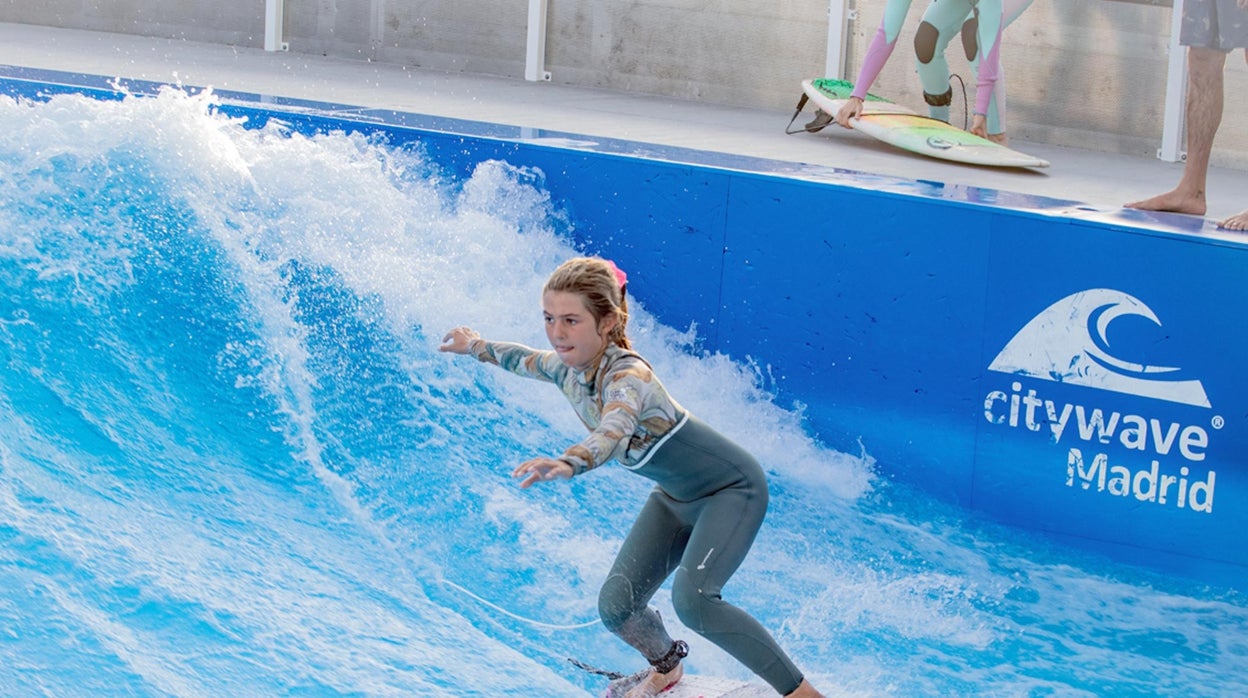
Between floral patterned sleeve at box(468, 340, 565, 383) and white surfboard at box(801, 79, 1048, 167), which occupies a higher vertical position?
white surfboard at box(801, 79, 1048, 167)

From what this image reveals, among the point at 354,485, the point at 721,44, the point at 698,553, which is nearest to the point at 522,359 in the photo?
the point at 698,553

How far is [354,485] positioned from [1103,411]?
2844 millimetres

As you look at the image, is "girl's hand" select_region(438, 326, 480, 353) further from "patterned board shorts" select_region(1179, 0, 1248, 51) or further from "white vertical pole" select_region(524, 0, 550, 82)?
"white vertical pole" select_region(524, 0, 550, 82)

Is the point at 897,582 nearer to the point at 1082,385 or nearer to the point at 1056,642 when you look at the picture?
the point at 1056,642

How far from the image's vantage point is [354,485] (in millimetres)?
5559

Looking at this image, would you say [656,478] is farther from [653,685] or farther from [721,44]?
[721,44]

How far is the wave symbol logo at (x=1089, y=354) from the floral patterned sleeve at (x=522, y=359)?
2.43m

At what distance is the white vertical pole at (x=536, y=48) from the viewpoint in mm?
10609

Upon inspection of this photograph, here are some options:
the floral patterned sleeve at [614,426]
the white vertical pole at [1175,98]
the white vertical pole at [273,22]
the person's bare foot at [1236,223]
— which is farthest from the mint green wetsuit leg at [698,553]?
the white vertical pole at [273,22]

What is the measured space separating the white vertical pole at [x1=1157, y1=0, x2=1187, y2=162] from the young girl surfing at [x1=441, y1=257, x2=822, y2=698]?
545 cm

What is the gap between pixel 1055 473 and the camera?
5.68 meters

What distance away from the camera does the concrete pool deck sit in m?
7.25

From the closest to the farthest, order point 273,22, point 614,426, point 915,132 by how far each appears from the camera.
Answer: point 614,426, point 915,132, point 273,22

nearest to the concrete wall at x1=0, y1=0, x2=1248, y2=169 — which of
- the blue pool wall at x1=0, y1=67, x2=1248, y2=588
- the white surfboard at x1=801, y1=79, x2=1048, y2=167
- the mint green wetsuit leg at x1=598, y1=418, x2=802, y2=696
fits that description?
the white surfboard at x1=801, y1=79, x2=1048, y2=167
